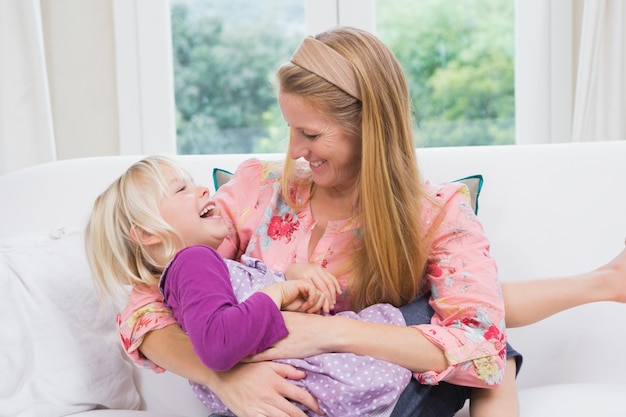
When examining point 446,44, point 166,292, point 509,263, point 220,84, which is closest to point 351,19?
point 446,44

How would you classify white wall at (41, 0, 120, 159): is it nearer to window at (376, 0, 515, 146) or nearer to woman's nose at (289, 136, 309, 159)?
window at (376, 0, 515, 146)

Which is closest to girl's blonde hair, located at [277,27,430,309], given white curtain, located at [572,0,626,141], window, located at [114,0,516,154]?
white curtain, located at [572,0,626,141]

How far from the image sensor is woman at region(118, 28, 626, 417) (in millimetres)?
1395

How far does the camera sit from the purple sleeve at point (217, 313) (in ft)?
4.13

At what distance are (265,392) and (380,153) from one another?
1.59ft

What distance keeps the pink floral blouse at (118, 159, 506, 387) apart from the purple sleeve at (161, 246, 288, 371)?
0.21 meters

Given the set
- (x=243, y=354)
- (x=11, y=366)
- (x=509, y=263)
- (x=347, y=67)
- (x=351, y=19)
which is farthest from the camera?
(x=351, y=19)

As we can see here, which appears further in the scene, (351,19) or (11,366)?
(351,19)

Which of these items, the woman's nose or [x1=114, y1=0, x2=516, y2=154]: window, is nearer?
the woman's nose

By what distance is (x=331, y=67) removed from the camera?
1.46 m

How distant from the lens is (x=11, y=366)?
1623 millimetres

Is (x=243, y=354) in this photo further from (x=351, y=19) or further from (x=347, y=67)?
(x=351, y=19)

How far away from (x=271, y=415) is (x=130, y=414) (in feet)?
1.45

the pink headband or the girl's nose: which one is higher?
the pink headband
